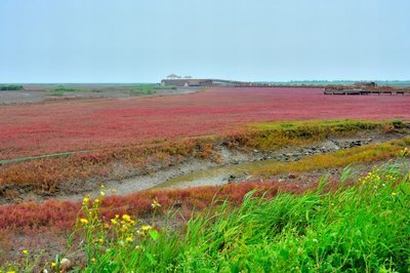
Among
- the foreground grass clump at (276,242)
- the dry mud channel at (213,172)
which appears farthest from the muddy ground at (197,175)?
the foreground grass clump at (276,242)

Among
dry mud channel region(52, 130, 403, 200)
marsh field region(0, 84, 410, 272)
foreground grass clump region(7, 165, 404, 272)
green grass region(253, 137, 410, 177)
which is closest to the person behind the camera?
foreground grass clump region(7, 165, 404, 272)

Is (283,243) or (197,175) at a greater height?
(283,243)

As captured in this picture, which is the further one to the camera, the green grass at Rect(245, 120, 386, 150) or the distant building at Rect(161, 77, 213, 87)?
the distant building at Rect(161, 77, 213, 87)

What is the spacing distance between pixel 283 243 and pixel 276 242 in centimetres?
49

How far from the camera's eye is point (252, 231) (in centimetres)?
761

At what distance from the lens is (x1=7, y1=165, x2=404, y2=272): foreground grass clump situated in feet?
20.7

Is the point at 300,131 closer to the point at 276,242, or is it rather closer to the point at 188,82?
the point at 276,242

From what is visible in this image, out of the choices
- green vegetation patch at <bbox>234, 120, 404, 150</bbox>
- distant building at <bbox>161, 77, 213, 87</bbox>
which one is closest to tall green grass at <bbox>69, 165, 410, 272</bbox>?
green vegetation patch at <bbox>234, 120, 404, 150</bbox>

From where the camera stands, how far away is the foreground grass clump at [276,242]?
249 inches

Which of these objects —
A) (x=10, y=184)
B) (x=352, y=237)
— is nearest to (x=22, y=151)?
(x=10, y=184)

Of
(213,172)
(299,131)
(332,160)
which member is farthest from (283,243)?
(299,131)

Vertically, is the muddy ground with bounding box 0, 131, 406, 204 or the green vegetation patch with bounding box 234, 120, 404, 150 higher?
the green vegetation patch with bounding box 234, 120, 404, 150

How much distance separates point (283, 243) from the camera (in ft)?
21.9

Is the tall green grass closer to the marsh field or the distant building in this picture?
the marsh field
